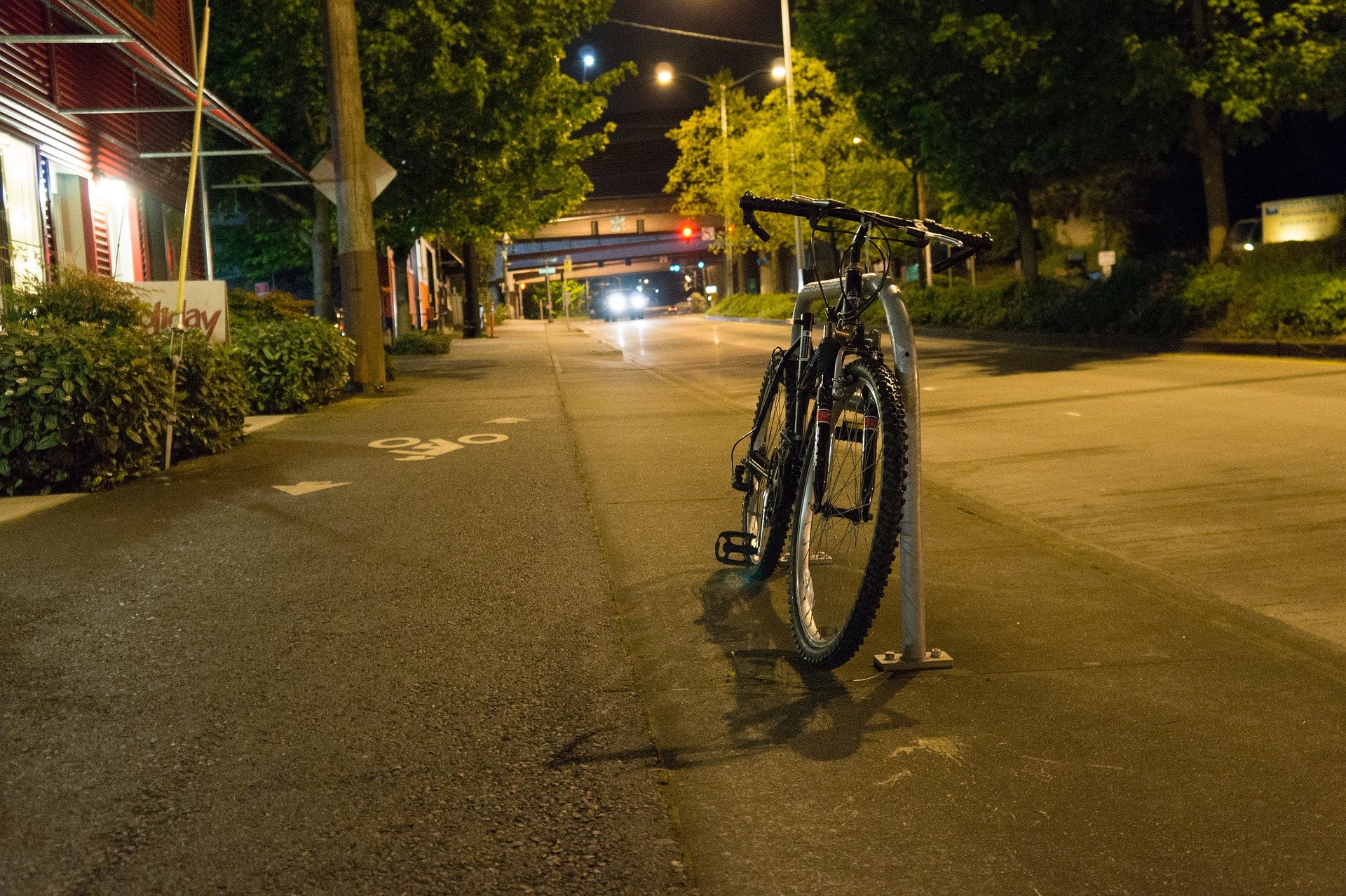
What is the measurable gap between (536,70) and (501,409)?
10.2m

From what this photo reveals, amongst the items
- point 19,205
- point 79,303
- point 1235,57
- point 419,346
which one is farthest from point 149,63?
point 419,346

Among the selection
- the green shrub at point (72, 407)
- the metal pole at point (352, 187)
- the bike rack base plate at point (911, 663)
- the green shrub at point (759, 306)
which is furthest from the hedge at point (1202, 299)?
the green shrub at point (759, 306)

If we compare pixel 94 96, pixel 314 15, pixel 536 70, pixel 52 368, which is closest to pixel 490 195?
pixel 536 70

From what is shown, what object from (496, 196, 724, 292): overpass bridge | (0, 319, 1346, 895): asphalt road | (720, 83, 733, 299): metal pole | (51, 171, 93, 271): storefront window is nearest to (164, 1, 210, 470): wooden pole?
(0, 319, 1346, 895): asphalt road

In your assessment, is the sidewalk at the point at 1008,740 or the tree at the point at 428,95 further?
the tree at the point at 428,95

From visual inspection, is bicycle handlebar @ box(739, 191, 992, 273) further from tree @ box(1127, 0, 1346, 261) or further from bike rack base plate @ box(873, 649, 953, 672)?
tree @ box(1127, 0, 1346, 261)

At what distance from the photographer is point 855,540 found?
14.5 feet

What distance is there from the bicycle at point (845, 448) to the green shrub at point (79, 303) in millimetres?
7411

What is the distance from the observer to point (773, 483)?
5.45 metres

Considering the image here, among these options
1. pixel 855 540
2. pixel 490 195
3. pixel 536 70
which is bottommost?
pixel 855 540

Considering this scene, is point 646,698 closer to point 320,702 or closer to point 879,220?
point 320,702

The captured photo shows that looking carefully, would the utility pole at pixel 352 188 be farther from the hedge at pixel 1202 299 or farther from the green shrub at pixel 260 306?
the hedge at pixel 1202 299

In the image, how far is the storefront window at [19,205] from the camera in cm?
1415

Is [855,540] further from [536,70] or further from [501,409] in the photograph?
[536,70]
